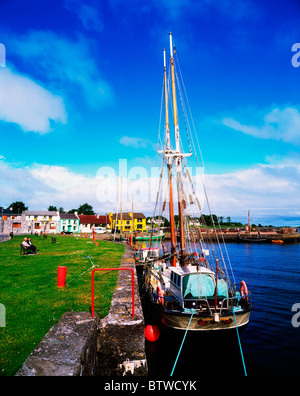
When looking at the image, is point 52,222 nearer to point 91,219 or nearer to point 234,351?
point 91,219

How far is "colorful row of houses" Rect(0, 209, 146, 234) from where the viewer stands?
70.3 m

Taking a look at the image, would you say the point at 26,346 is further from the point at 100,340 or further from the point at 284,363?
the point at 284,363

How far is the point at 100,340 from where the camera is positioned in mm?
6613

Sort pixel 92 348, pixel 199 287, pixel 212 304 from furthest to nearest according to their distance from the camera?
pixel 199 287, pixel 212 304, pixel 92 348

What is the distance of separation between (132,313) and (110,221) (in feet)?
324

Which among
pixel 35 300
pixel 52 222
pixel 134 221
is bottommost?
pixel 35 300

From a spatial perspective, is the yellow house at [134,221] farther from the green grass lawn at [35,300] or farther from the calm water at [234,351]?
the calm water at [234,351]

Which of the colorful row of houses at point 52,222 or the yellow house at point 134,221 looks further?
the yellow house at point 134,221

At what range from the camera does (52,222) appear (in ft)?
277

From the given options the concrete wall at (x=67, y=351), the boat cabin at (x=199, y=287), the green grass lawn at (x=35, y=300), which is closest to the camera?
the concrete wall at (x=67, y=351)

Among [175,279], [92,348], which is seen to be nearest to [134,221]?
[175,279]

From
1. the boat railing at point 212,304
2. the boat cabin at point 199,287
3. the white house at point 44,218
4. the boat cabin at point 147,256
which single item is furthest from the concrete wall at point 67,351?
the white house at point 44,218

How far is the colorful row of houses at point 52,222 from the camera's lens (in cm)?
7034

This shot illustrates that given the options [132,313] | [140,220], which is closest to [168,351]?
[132,313]
